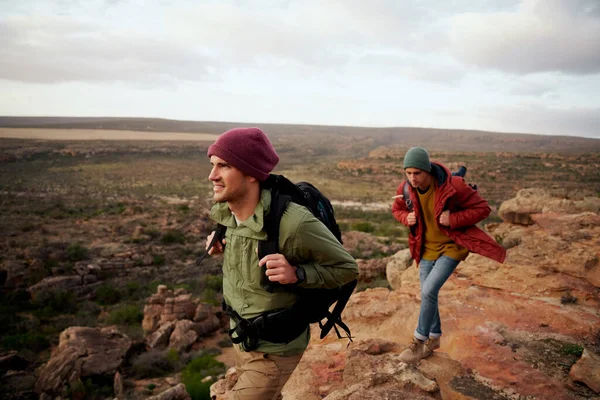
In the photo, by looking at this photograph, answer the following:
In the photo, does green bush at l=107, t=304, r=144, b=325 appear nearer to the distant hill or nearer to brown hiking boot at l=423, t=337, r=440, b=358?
brown hiking boot at l=423, t=337, r=440, b=358

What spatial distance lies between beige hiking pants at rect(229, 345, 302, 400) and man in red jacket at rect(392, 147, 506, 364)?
1615 millimetres

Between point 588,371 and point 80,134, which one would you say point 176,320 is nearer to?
point 588,371

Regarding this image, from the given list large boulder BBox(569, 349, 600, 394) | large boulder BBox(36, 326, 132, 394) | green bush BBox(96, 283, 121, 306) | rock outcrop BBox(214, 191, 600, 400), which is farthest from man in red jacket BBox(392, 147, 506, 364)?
green bush BBox(96, 283, 121, 306)

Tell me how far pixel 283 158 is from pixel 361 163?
91.4ft

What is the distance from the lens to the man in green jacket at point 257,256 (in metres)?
1.80

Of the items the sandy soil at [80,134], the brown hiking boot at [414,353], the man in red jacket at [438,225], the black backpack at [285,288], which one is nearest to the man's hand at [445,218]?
the man in red jacket at [438,225]

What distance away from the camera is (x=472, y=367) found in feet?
11.4

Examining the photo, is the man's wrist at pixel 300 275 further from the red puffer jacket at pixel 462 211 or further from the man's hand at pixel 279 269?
the red puffer jacket at pixel 462 211

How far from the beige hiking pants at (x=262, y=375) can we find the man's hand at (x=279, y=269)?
54cm

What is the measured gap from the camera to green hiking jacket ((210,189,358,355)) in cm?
180

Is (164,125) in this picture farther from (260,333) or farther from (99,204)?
(260,333)

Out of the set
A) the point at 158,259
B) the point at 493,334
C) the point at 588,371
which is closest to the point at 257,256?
the point at 588,371

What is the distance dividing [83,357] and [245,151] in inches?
308

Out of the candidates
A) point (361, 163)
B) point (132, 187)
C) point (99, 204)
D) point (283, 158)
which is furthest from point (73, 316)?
point (283, 158)
